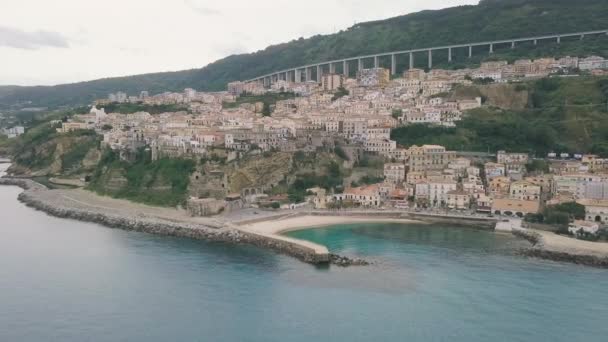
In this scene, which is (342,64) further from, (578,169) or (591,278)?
(591,278)

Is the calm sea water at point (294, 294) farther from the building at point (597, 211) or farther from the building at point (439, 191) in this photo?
the building at point (439, 191)

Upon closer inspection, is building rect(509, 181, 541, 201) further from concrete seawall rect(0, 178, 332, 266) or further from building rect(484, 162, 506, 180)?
concrete seawall rect(0, 178, 332, 266)

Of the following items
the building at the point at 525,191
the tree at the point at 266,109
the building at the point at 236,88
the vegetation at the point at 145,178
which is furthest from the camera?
the building at the point at 236,88

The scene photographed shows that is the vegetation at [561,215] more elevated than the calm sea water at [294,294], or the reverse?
the vegetation at [561,215]

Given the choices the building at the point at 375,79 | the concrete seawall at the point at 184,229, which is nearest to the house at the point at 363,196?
the concrete seawall at the point at 184,229

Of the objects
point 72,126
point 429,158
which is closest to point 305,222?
point 429,158

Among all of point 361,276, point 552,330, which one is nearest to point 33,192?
point 361,276

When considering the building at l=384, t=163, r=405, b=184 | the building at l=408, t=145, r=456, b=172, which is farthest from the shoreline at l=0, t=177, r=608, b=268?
the building at l=408, t=145, r=456, b=172

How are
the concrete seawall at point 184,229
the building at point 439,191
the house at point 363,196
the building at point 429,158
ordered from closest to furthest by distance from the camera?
the concrete seawall at point 184,229, the building at point 439,191, the house at point 363,196, the building at point 429,158
